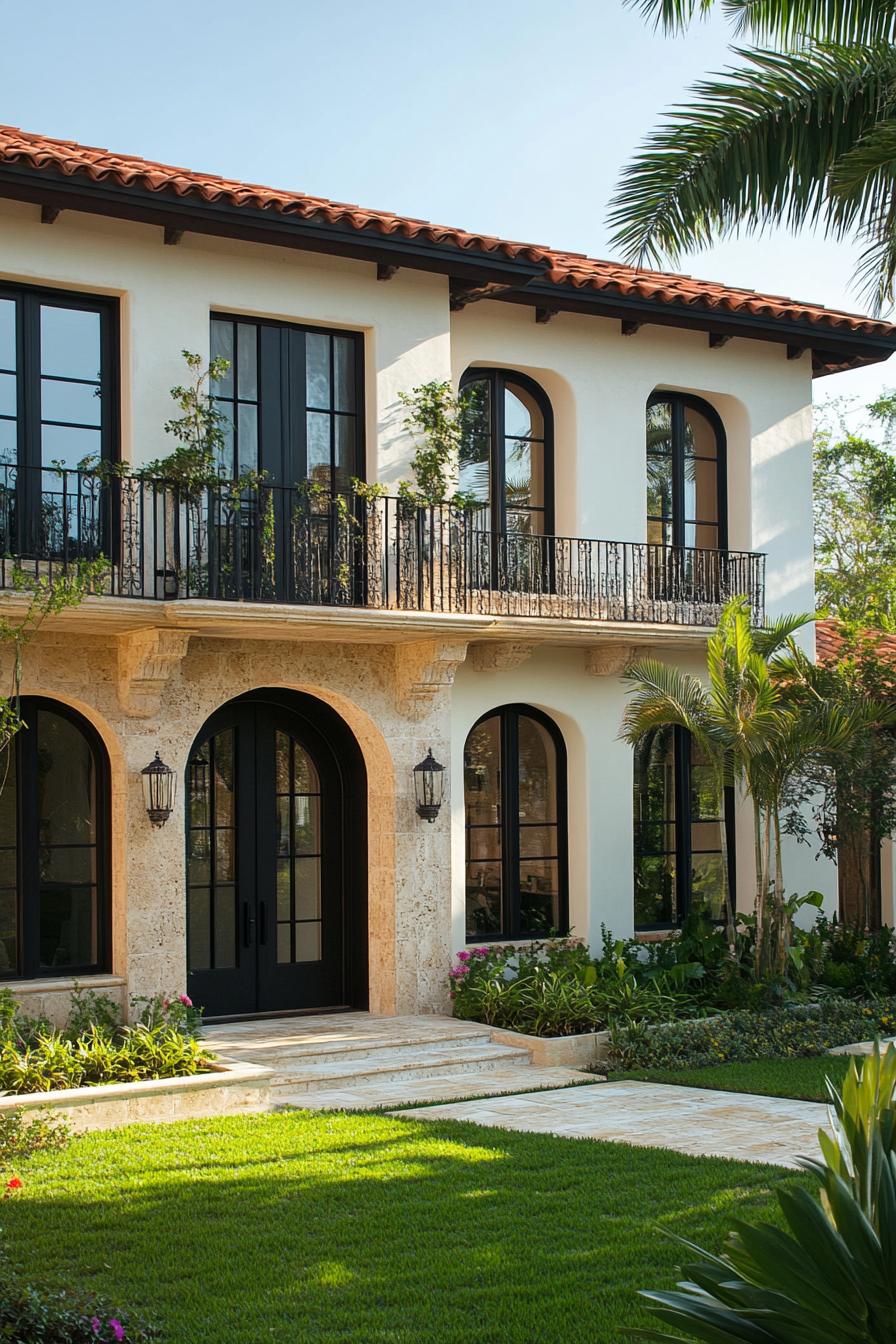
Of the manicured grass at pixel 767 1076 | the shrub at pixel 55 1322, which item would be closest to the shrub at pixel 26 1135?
the shrub at pixel 55 1322

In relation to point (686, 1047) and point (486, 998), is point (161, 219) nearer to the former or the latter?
point (486, 998)

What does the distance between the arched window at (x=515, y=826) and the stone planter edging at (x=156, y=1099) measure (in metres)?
4.39

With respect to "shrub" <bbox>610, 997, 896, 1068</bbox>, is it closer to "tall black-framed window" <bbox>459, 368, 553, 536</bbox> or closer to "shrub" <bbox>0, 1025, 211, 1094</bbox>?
"shrub" <bbox>0, 1025, 211, 1094</bbox>

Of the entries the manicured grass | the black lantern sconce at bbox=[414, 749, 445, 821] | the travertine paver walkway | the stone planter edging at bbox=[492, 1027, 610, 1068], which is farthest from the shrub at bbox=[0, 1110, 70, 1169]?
the black lantern sconce at bbox=[414, 749, 445, 821]

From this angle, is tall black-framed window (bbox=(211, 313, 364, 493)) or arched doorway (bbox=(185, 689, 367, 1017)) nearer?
tall black-framed window (bbox=(211, 313, 364, 493))

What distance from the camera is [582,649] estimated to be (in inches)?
617

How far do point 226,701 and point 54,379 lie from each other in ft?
10.2

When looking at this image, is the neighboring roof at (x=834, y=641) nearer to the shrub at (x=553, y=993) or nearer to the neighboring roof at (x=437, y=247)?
the neighboring roof at (x=437, y=247)

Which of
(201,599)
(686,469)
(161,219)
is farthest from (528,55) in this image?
(686,469)

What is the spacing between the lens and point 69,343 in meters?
12.7

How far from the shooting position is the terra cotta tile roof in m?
11.9

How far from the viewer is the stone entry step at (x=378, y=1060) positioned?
37.9 ft

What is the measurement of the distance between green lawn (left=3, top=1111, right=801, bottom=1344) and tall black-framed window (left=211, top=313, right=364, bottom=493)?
19.7 ft

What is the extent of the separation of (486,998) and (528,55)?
7890mm
